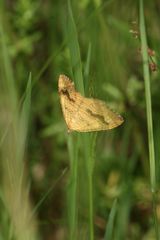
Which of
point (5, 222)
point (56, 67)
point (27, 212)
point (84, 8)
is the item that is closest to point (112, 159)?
point (56, 67)

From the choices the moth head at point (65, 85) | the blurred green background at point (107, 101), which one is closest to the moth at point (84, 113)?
the moth head at point (65, 85)

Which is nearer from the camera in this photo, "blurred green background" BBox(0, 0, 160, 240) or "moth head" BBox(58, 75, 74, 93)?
"moth head" BBox(58, 75, 74, 93)

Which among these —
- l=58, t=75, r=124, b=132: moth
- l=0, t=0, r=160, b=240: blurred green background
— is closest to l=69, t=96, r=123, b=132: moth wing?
l=58, t=75, r=124, b=132: moth

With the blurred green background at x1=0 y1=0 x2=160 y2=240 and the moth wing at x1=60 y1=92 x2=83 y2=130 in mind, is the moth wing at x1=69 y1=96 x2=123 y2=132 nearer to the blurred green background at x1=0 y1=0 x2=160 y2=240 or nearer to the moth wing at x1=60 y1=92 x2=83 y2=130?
the moth wing at x1=60 y1=92 x2=83 y2=130

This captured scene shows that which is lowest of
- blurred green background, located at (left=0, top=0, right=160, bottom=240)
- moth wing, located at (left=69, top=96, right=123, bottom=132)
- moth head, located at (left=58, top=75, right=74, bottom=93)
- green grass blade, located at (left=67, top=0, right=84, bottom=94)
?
blurred green background, located at (left=0, top=0, right=160, bottom=240)

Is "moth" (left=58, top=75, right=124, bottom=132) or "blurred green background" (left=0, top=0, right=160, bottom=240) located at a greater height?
"moth" (left=58, top=75, right=124, bottom=132)

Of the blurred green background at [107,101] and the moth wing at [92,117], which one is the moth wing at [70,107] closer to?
the moth wing at [92,117]

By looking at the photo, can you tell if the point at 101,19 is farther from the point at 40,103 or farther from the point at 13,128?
the point at 40,103

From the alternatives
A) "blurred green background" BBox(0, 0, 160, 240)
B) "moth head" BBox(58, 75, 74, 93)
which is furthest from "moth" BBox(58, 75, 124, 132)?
"blurred green background" BBox(0, 0, 160, 240)
